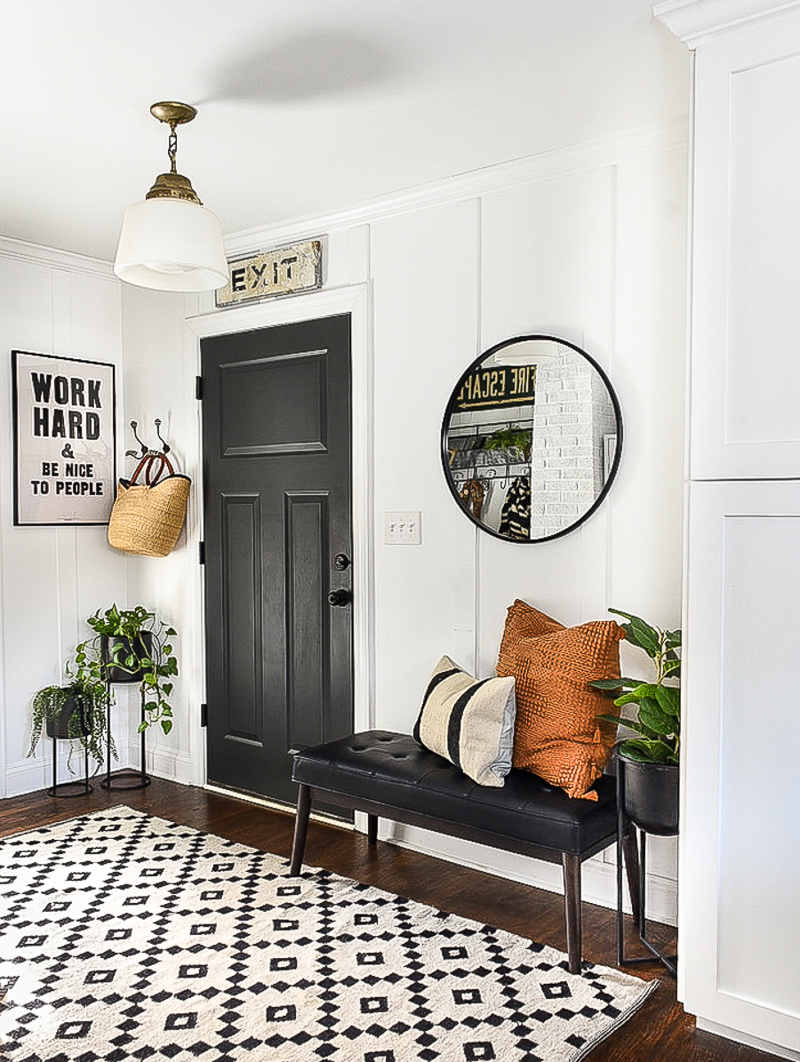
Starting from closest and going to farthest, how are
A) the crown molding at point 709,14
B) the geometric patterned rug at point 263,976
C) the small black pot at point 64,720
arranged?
the crown molding at point 709,14 < the geometric patterned rug at point 263,976 < the small black pot at point 64,720

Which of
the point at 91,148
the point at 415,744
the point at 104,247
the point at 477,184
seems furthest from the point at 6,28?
the point at 415,744

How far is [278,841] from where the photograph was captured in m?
3.54

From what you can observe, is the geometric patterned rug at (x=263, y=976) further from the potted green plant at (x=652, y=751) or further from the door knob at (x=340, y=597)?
the door knob at (x=340, y=597)

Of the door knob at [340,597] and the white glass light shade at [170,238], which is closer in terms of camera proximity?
the white glass light shade at [170,238]

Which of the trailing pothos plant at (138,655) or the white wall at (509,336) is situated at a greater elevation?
the white wall at (509,336)

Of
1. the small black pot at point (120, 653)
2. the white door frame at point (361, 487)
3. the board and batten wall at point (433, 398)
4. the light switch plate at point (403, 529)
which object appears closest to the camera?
the board and batten wall at point (433, 398)

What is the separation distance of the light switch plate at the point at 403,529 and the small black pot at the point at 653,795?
1.24 metres

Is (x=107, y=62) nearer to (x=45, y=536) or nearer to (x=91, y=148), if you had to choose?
(x=91, y=148)

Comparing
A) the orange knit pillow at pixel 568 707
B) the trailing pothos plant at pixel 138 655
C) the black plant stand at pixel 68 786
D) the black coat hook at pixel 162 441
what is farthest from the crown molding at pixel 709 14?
the black plant stand at pixel 68 786

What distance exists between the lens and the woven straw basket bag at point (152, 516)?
412 cm

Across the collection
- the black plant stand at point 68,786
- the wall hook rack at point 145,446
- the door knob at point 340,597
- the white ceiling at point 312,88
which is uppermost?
the white ceiling at point 312,88

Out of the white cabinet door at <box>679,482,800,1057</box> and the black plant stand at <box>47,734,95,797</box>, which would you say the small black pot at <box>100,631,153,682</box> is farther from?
the white cabinet door at <box>679,482,800,1057</box>

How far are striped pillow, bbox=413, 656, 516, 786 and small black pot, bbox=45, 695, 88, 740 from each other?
1.87 metres

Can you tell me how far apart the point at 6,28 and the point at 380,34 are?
2.99ft
